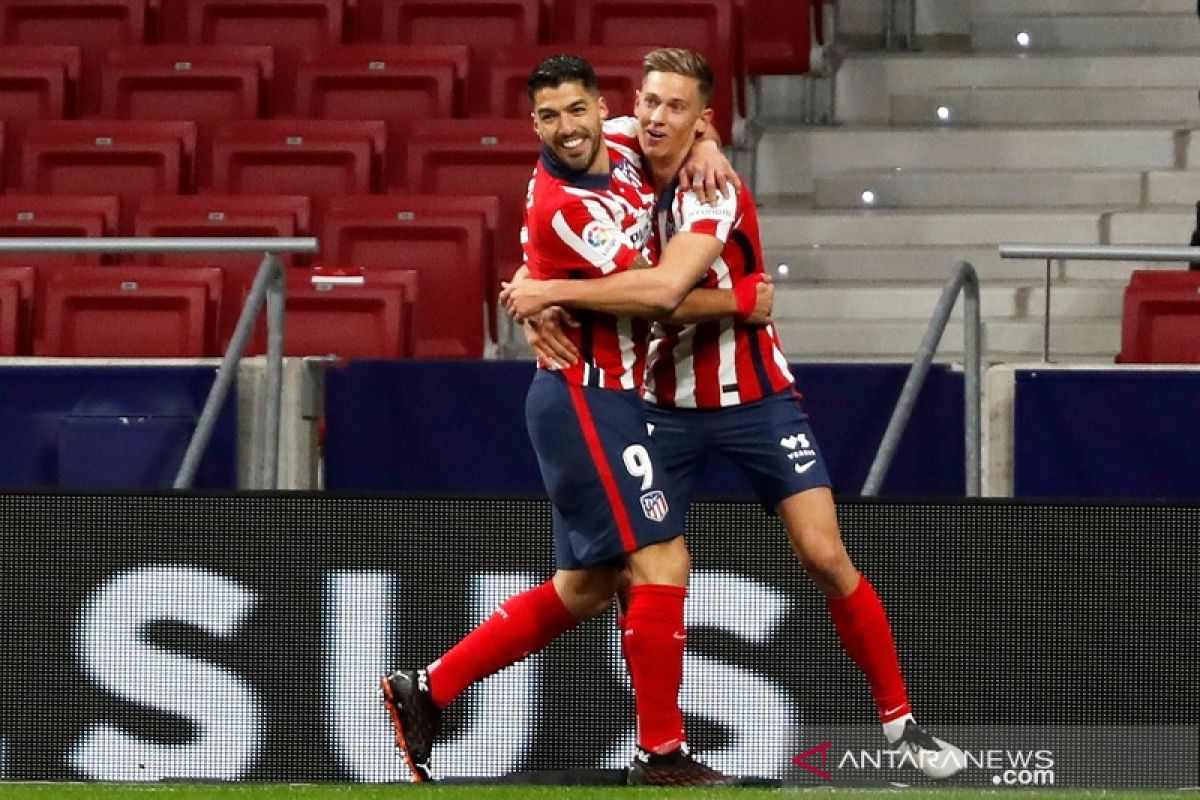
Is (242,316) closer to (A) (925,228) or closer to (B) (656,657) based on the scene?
(B) (656,657)

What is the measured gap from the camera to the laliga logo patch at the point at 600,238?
200 inches

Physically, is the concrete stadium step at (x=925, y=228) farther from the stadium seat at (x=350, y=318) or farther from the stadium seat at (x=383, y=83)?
the stadium seat at (x=350, y=318)

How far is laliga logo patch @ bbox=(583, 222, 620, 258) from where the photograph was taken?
507 cm

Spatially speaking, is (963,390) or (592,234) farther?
(963,390)

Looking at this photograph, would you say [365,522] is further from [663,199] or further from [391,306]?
[391,306]

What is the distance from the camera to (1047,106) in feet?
36.8

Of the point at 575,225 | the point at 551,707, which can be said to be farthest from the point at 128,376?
the point at 575,225

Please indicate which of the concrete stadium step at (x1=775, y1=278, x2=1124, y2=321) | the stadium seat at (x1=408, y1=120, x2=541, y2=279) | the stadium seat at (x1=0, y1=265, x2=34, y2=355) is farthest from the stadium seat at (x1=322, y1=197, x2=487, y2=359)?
the concrete stadium step at (x1=775, y1=278, x2=1124, y2=321)

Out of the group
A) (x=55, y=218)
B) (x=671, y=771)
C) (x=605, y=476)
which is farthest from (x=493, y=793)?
(x=55, y=218)

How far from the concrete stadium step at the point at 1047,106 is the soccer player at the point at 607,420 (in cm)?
630

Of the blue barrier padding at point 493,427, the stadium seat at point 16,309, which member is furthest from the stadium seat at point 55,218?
the blue barrier padding at point 493,427

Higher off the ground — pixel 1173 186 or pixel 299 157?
pixel 299 157

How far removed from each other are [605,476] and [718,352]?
0.49 m

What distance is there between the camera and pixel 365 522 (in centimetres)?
595
